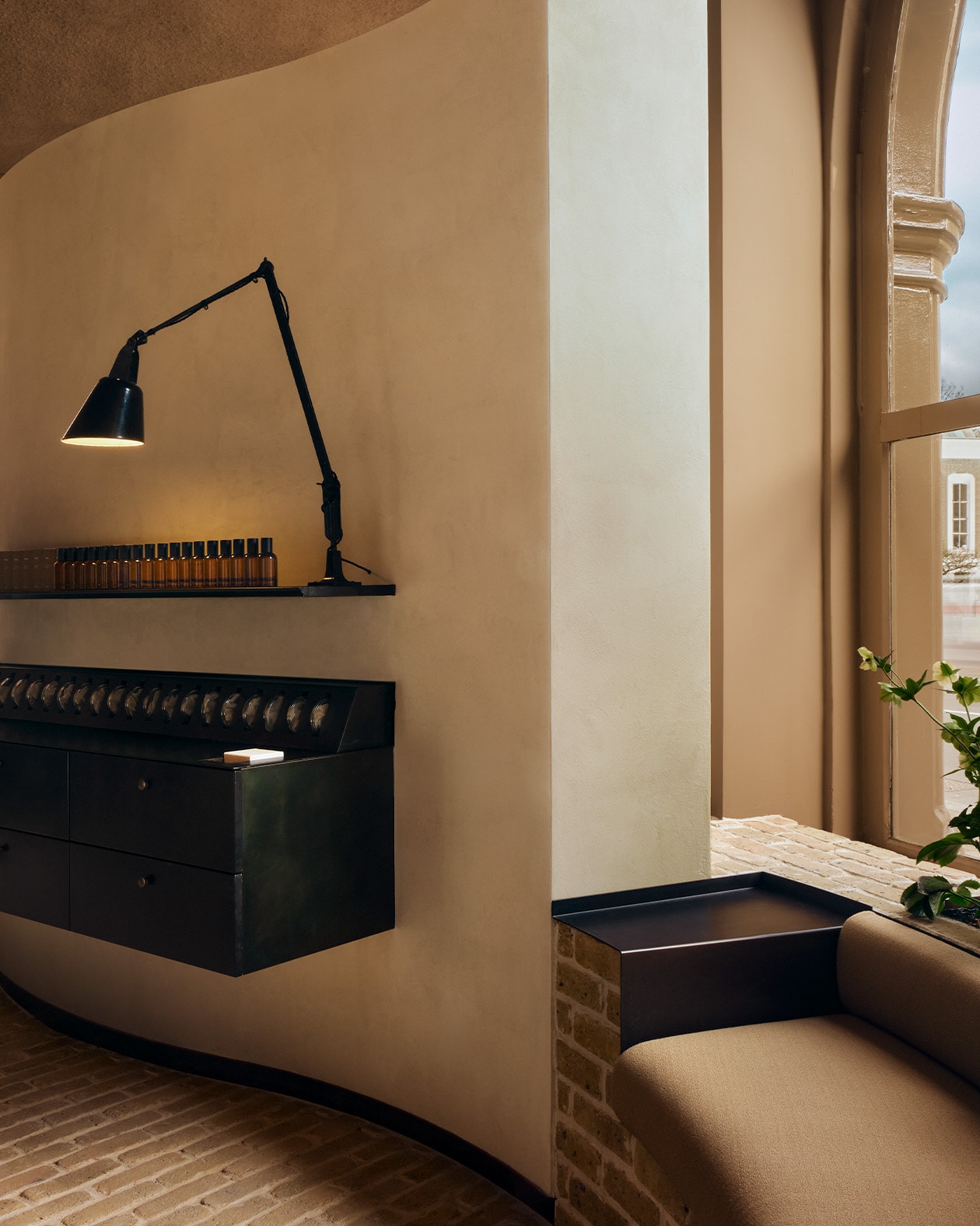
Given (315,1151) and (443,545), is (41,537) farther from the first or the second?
(315,1151)

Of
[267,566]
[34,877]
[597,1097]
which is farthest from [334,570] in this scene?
[597,1097]

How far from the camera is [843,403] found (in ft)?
13.0

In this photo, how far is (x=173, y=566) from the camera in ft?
10.2

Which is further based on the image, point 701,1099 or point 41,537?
point 41,537

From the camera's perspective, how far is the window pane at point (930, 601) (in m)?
3.59

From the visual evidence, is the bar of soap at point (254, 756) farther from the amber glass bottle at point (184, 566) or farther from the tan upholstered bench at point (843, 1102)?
the tan upholstered bench at point (843, 1102)

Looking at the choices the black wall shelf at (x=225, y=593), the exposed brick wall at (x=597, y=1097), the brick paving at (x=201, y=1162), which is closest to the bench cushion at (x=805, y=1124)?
the exposed brick wall at (x=597, y=1097)

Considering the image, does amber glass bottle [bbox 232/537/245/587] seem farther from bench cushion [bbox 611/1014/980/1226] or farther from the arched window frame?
the arched window frame

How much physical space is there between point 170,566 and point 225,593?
0.40 metres

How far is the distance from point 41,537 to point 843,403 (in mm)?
3170

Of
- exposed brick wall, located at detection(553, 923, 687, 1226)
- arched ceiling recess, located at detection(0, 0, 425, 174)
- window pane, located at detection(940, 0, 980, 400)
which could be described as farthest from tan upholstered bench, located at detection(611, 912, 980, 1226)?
arched ceiling recess, located at detection(0, 0, 425, 174)

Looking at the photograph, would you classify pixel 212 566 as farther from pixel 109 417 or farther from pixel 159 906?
pixel 159 906

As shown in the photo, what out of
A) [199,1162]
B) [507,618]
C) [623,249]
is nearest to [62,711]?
[199,1162]

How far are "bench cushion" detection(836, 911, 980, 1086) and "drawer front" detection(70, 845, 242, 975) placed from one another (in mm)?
1400
